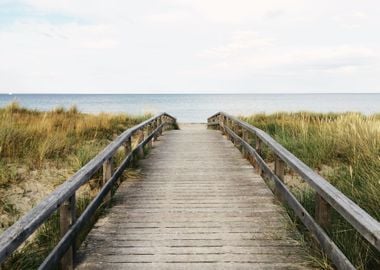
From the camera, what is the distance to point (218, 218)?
4.76m

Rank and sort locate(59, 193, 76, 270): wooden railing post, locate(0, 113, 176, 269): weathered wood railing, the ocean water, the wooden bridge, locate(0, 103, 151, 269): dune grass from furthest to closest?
the ocean water < locate(0, 103, 151, 269): dune grass < locate(59, 193, 76, 270): wooden railing post < the wooden bridge < locate(0, 113, 176, 269): weathered wood railing

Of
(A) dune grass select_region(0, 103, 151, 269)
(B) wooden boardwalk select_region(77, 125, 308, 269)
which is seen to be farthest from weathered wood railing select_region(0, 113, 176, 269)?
(A) dune grass select_region(0, 103, 151, 269)

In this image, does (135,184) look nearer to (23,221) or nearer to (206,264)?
(206,264)

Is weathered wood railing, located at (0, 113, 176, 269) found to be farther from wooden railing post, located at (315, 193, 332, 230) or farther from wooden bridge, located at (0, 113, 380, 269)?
wooden railing post, located at (315, 193, 332, 230)

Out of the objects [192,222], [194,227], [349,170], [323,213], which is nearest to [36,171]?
[192,222]

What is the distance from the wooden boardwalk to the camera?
361cm

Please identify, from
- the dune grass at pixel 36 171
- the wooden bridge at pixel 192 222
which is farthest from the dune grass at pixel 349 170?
the dune grass at pixel 36 171

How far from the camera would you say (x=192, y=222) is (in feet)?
15.1

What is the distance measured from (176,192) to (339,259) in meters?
3.35

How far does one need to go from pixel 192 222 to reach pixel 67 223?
161cm

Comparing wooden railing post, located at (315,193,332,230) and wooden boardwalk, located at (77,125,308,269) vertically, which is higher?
wooden railing post, located at (315,193,332,230)

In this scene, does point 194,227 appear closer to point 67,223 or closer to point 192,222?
point 192,222

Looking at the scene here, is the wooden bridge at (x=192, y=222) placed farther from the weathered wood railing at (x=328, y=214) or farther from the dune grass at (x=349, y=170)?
the dune grass at (x=349, y=170)

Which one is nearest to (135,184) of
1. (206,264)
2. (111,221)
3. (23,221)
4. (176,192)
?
(176,192)
